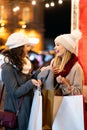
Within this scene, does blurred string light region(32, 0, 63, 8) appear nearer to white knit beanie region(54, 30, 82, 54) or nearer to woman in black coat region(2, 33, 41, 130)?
white knit beanie region(54, 30, 82, 54)

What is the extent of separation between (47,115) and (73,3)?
1513 mm

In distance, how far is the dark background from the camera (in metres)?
3.96

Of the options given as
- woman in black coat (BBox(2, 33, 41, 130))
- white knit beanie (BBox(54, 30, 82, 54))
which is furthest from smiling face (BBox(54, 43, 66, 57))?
woman in black coat (BBox(2, 33, 41, 130))

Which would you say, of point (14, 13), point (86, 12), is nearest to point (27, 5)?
point (14, 13)

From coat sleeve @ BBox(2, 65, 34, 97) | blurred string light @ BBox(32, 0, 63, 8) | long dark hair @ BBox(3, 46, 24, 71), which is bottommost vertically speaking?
coat sleeve @ BBox(2, 65, 34, 97)

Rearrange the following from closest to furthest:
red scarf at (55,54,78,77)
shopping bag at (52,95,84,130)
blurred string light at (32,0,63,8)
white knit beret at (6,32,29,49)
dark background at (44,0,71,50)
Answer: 1. shopping bag at (52,95,84,130)
2. white knit beret at (6,32,29,49)
3. red scarf at (55,54,78,77)
4. dark background at (44,0,71,50)
5. blurred string light at (32,0,63,8)

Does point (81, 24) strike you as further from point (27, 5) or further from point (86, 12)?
point (27, 5)

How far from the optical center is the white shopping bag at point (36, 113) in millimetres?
2557

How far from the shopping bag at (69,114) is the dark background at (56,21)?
157 centimetres

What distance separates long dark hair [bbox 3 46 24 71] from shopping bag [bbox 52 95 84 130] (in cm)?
40

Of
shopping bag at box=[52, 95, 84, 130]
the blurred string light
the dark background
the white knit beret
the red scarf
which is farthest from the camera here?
the blurred string light

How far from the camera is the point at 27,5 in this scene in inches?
173

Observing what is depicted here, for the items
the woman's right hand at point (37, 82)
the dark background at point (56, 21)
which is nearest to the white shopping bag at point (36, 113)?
the woman's right hand at point (37, 82)

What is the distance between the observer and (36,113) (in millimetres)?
2576
